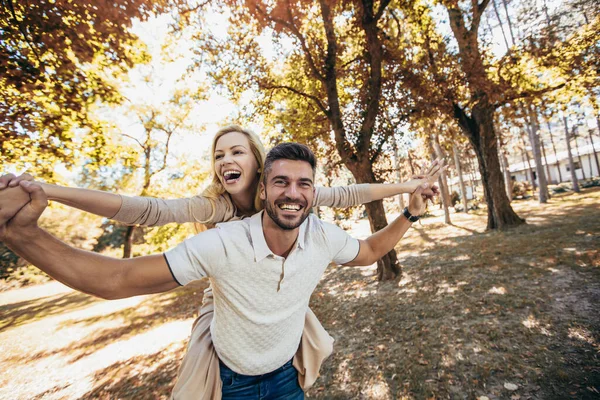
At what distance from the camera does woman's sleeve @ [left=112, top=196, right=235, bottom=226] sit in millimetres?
2271

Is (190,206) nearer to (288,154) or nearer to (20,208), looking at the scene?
(288,154)

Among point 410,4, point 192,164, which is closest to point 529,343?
point 410,4

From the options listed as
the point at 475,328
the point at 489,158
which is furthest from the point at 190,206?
the point at 489,158

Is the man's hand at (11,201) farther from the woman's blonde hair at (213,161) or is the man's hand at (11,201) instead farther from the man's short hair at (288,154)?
the woman's blonde hair at (213,161)

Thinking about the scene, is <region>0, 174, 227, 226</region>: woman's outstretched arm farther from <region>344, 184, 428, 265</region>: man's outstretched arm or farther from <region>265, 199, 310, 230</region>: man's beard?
<region>344, 184, 428, 265</region>: man's outstretched arm

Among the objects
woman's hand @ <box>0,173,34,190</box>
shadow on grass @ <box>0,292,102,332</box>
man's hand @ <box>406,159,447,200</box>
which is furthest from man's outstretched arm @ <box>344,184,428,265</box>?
shadow on grass @ <box>0,292,102,332</box>

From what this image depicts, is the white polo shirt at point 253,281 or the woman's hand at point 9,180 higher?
the woman's hand at point 9,180

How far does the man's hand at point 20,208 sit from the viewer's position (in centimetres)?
116

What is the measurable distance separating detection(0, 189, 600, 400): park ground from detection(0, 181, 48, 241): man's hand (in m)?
4.64

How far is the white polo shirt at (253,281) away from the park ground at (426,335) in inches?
124

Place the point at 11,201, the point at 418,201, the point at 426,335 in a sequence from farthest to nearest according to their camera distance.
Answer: the point at 426,335, the point at 418,201, the point at 11,201

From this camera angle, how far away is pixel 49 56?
666cm

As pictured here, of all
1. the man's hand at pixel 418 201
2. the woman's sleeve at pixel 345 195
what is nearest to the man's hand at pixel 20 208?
the woman's sleeve at pixel 345 195

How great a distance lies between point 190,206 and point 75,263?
54.8 inches
